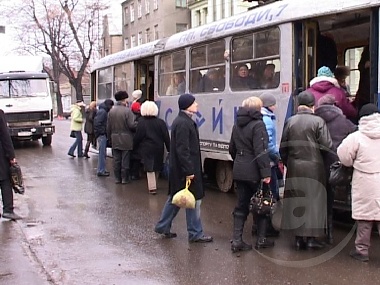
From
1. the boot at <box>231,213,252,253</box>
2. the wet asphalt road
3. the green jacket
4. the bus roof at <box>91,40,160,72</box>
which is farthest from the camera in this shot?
the green jacket

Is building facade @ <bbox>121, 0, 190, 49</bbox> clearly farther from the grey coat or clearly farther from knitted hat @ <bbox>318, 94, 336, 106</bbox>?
knitted hat @ <bbox>318, 94, 336, 106</bbox>

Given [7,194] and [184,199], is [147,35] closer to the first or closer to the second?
[7,194]

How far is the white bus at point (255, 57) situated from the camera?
27.8ft

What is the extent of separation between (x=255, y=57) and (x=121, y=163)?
4.28 meters

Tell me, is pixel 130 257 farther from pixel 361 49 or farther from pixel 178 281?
pixel 361 49

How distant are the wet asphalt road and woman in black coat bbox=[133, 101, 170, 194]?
617 mm

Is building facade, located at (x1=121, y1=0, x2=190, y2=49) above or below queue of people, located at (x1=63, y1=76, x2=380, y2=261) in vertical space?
above

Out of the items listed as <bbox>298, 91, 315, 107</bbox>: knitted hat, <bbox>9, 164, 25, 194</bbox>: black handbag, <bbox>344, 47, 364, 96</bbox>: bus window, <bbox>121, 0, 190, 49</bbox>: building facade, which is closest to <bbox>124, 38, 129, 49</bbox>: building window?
<bbox>121, 0, 190, 49</bbox>: building facade

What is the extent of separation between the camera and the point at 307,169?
268 inches

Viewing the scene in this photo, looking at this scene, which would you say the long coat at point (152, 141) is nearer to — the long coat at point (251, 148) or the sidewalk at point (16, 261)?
the sidewalk at point (16, 261)

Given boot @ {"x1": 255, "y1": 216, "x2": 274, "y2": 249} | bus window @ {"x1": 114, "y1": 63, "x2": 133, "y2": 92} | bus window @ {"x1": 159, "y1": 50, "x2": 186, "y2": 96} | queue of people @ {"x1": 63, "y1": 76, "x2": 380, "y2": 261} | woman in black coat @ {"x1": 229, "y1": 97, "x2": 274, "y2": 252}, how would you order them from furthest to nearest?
bus window @ {"x1": 114, "y1": 63, "x2": 133, "y2": 92}, bus window @ {"x1": 159, "y1": 50, "x2": 186, "y2": 96}, boot @ {"x1": 255, "y1": 216, "x2": 274, "y2": 249}, woman in black coat @ {"x1": 229, "y1": 97, "x2": 274, "y2": 252}, queue of people @ {"x1": 63, "y1": 76, "x2": 380, "y2": 261}

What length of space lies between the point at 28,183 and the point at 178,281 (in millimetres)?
7828

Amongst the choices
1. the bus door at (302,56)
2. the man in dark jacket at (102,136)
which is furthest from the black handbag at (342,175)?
the man in dark jacket at (102,136)

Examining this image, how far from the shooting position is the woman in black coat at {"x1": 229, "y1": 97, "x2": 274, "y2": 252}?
672 cm
